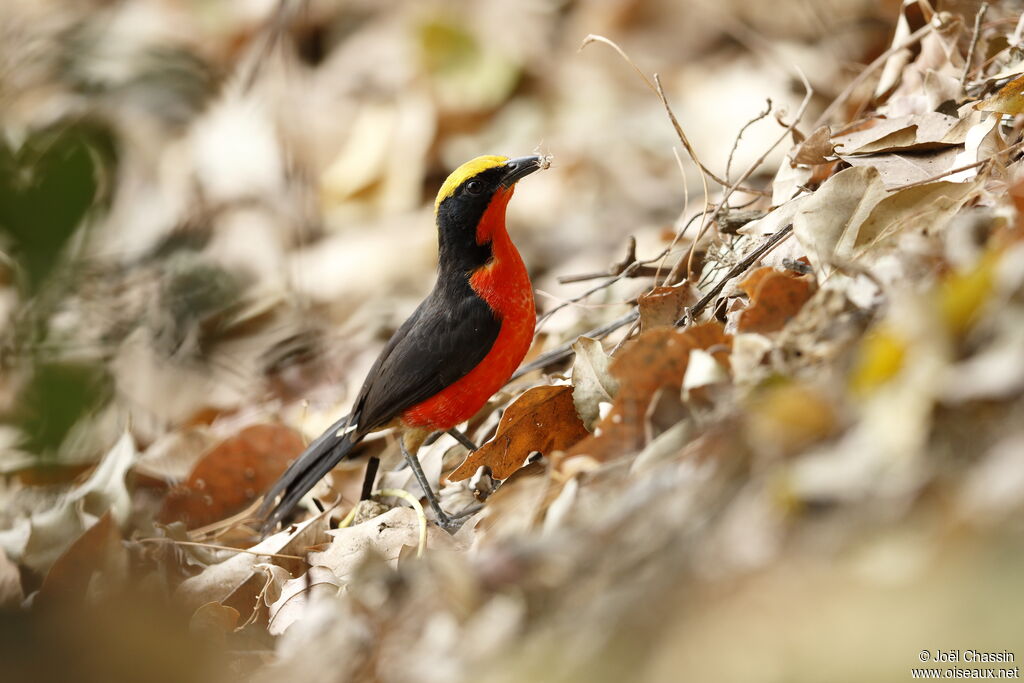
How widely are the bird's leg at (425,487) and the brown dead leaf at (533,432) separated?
8.4 inches

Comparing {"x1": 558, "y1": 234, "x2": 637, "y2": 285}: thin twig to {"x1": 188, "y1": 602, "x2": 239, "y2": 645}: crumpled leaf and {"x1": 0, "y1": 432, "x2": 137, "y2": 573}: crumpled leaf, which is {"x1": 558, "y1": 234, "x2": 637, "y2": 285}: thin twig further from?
{"x1": 0, "y1": 432, "x2": 137, "y2": 573}: crumpled leaf

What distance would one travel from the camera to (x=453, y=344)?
3.89 m

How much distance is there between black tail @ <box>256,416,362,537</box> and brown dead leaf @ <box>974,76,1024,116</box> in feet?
8.55

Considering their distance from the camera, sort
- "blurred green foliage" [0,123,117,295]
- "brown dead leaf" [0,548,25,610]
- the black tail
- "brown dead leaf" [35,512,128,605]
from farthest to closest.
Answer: the black tail
"brown dead leaf" [0,548,25,610]
"brown dead leaf" [35,512,128,605]
"blurred green foliage" [0,123,117,295]

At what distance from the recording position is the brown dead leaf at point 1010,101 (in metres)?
2.97

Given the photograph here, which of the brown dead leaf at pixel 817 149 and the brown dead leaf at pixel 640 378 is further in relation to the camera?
the brown dead leaf at pixel 817 149

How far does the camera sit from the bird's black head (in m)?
4.14

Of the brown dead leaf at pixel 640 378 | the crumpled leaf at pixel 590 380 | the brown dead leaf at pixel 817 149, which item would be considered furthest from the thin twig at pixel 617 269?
the brown dead leaf at pixel 640 378

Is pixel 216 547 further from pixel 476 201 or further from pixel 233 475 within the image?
pixel 476 201

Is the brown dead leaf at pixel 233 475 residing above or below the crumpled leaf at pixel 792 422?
below

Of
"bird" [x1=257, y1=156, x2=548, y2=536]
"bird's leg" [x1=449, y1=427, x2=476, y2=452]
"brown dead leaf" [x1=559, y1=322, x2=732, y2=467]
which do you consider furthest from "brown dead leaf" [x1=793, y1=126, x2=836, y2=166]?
"bird's leg" [x1=449, y1=427, x2=476, y2=452]

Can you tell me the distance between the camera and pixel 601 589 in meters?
1.85

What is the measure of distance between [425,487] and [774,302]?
1583 mm

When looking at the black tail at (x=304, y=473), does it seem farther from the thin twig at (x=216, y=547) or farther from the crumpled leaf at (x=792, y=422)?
the crumpled leaf at (x=792, y=422)
